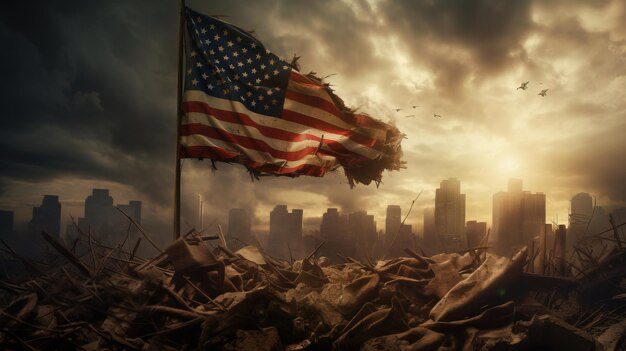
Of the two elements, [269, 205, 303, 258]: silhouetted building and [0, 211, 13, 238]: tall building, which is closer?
[269, 205, 303, 258]: silhouetted building

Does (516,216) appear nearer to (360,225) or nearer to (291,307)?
(360,225)

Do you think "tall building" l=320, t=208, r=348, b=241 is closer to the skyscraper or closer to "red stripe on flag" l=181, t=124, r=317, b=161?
the skyscraper

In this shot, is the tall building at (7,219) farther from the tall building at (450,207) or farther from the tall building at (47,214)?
the tall building at (450,207)

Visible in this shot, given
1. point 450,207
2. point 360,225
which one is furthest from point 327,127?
point 450,207

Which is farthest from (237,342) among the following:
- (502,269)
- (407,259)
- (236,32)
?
(236,32)

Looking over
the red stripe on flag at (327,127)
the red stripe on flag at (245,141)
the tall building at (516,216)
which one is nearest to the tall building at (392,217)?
the tall building at (516,216)

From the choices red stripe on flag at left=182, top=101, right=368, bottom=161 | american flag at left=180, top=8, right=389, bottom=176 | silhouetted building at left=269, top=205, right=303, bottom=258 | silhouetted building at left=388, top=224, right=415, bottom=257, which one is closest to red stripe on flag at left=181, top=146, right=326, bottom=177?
american flag at left=180, top=8, right=389, bottom=176
